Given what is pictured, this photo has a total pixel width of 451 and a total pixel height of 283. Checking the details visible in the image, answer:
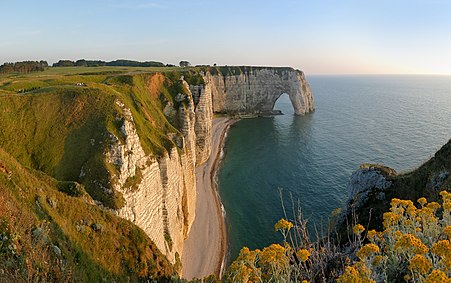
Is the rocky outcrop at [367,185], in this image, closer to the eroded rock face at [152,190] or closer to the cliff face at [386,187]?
the cliff face at [386,187]

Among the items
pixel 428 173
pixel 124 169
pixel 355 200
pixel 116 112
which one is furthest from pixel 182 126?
pixel 428 173

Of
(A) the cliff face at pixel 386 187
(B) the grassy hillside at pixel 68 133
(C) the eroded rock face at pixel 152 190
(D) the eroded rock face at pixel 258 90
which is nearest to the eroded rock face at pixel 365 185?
(A) the cliff face at pixel 386 187

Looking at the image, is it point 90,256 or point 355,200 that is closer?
point 90,256

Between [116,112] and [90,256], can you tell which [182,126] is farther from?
[90,256]

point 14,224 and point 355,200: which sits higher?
point 14,224

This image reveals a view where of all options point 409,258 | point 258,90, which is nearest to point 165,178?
point 409,258

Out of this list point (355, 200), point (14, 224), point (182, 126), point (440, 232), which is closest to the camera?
point (440, 232)
